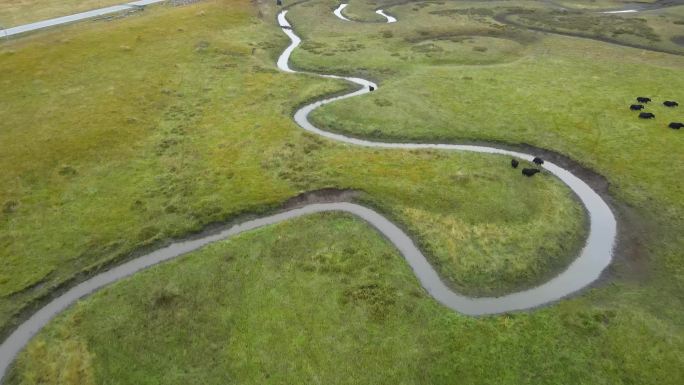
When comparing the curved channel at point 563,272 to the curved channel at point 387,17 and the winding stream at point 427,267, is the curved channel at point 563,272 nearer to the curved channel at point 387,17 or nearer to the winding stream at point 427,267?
the winding stream at point 427,267

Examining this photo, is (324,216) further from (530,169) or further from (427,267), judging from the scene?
(530,169)

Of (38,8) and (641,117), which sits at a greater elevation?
(38,8)

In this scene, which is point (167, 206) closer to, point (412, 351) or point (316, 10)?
point (412, 351)

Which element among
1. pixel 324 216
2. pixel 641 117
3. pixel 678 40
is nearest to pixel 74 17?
pixel 324 216

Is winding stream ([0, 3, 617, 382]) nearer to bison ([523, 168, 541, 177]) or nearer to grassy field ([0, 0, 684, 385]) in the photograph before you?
grassy field ([0, 0, 684, 385])

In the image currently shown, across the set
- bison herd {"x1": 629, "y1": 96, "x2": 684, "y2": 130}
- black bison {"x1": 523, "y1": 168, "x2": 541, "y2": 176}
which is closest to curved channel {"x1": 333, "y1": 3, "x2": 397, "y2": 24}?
bison herd {"x1": 629, "y1": 96, "x2": 684, "y2": 130}

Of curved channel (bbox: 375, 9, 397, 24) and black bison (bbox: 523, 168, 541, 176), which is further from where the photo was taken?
curved channel (bbox: 375, 9, 397, 24)
